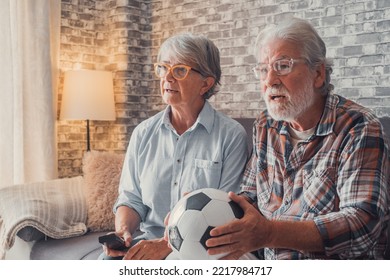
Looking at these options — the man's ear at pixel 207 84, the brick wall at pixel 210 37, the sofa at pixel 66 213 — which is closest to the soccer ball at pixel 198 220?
the man's ear at pixel 207 84

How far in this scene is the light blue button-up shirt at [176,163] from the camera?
157 cm

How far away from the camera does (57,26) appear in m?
3.11

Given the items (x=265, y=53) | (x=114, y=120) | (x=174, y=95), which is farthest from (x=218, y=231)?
(x=114, y=120)

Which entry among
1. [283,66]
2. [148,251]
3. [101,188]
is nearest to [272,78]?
[283,66]

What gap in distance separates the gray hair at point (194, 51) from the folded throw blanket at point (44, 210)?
90 cm

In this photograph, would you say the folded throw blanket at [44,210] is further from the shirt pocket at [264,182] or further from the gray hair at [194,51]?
the shirt pocket at [264,182]

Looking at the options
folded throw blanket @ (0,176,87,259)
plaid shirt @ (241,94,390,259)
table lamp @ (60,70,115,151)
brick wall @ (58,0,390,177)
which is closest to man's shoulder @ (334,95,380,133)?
plaid shirt @ (241,94,390,259)

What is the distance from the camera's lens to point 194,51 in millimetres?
1611

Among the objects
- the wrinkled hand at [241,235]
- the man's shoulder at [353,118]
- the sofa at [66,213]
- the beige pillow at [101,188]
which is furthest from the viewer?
the beige pillow at [101,188]

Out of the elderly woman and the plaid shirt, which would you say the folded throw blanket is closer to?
the elderly woman

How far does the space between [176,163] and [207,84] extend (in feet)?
0.88

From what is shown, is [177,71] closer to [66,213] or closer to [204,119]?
[204,119]

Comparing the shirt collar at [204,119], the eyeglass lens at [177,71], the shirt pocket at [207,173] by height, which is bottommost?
the shirt pocket at [207,173]
